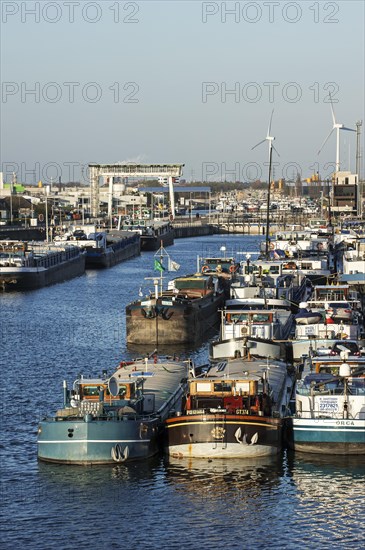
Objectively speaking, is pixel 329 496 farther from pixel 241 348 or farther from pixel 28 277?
pixel 28 277

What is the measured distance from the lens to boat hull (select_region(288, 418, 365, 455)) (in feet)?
97.5

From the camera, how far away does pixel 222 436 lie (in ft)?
95.7

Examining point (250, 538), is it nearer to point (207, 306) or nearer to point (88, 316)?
point (207, 306)

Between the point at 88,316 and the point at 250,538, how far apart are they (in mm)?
40815

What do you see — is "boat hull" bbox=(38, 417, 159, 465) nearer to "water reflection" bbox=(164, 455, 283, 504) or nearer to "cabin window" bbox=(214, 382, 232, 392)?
"water reflection" bbox=(164, 455, 283, 504)

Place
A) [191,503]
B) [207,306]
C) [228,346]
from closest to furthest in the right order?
[191,503] < [228,346] < [207,306]

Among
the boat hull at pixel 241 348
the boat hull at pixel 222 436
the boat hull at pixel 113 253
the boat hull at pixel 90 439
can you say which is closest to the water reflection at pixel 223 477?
the boat hull at pixel 222 436

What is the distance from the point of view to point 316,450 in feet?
98.5

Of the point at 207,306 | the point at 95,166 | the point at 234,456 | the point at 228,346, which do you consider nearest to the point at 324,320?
the point at 228,346

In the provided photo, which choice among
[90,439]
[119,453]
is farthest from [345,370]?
[90,439]

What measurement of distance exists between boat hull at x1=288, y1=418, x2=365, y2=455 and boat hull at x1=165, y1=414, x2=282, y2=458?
816 mm

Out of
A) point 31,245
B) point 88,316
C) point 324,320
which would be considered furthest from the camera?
point 31,245

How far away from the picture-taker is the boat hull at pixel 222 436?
2906 cm

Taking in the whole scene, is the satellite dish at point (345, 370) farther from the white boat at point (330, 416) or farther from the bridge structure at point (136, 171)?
the bridge structure at point (136, 171)
